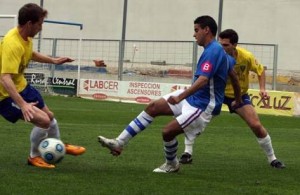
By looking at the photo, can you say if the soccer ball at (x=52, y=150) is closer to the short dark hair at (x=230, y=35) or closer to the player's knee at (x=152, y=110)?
the player's knee at (x=152, y=110)

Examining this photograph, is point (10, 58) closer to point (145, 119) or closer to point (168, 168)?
point (145, 119)

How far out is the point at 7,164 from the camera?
30.3 ft

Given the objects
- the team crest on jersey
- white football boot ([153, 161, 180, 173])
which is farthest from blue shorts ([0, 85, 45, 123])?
the team crest on jersey

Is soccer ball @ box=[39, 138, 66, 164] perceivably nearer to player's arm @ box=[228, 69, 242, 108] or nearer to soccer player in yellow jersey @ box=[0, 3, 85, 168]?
soccer player in yellow jersey @ box=[0, 3, 85, 168]

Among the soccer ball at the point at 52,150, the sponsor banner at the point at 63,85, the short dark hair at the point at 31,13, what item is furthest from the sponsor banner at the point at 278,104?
the short dark hair at the point at 31,13

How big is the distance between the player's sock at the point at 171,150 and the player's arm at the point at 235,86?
1.28m

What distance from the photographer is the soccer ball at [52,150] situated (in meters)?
8.65

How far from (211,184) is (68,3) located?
4252 centimetres

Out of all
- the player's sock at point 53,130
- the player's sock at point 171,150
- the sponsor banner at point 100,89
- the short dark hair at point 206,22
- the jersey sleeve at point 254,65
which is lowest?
the sponsor banner at point 100,89

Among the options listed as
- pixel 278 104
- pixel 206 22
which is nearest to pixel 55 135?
pixel 206 22

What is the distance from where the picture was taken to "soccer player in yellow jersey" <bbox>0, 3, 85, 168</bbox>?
26.9 feet

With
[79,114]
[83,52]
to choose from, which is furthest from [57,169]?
[83,52]

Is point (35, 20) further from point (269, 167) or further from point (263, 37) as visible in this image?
point (263, 37)

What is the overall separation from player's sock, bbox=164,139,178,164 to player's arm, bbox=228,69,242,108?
128cm
